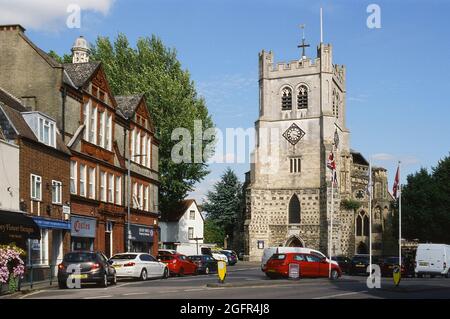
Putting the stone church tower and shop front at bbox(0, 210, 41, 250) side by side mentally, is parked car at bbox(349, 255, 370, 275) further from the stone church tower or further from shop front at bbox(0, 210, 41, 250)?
the stone church tower

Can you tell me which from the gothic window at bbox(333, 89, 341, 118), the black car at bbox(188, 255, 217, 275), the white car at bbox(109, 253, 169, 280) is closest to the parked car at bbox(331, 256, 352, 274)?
the black car at bbox(188, 255, 217, 275)

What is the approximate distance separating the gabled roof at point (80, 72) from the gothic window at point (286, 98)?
4330 centimetres

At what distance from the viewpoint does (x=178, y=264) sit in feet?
139

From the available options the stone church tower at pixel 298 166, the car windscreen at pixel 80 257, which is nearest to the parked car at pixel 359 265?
the car windscreen at pixel 80 257

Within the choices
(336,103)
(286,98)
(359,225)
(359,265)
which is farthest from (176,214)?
(359,265)

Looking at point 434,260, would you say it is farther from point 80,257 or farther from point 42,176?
point 80,257

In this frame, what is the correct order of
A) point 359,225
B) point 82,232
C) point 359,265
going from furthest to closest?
point 359,225 → point 359,265 → point 82,232

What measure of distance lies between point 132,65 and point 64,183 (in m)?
28.5

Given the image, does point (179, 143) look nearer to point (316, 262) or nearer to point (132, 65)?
point (132, 65)

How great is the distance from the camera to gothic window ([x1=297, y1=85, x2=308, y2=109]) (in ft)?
272

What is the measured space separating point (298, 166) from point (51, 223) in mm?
49591

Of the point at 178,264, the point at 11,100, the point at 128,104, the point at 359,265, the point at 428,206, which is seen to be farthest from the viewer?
the point at 428,206

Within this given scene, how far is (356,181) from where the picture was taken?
8731 centimetres
